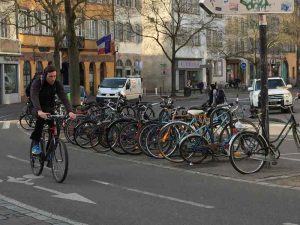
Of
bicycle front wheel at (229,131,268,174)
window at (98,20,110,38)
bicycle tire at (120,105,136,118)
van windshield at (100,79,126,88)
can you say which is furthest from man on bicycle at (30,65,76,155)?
window at (98,20,110,38)

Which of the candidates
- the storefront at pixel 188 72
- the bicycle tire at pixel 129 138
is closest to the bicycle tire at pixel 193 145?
the bicycle tire at pixel 129 138

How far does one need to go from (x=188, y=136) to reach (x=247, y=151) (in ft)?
4.58

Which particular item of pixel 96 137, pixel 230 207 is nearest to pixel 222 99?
pixel 96 137

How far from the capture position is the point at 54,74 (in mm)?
9414

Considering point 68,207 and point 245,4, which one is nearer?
point 68,207

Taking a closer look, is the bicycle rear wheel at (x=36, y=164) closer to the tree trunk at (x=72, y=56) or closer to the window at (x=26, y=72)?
the tree trunk at (x=72, y=56)

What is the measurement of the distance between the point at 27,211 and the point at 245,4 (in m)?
5.74

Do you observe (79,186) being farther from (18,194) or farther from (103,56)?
(103,56)

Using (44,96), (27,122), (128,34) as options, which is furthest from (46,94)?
(128,34)

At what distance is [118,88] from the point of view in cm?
3738

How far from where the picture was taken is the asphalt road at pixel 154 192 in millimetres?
6953

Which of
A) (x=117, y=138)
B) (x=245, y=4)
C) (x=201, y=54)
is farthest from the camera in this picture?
(x=201, y=54)

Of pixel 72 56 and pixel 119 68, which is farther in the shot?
pixel 119 68

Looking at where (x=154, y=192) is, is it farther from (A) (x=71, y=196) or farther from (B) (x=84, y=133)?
(B) (x=84, y=133)
